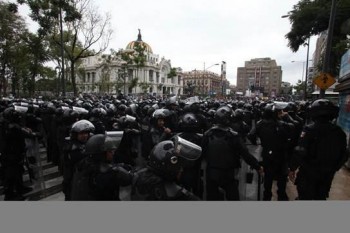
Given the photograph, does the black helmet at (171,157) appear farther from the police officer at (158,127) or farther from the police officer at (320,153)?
the police officer at (158,127)

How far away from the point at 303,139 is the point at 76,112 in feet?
14.0

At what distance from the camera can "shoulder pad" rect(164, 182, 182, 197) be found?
2381 millimetres

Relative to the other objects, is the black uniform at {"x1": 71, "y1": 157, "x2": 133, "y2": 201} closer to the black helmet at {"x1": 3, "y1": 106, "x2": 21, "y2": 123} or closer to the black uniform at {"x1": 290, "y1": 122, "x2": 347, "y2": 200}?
the black uniform at {"x1": 290, "y1": 122, "x2": 347, "y2": 200}

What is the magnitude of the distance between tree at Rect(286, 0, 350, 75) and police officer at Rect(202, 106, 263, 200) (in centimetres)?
2653

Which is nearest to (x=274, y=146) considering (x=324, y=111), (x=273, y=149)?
(x=273, y=149)

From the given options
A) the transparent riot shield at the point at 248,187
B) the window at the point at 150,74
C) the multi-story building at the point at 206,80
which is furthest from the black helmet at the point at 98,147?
the multi-story building at the point at 206,80

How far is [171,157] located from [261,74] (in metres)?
153

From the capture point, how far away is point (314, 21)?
102 feet

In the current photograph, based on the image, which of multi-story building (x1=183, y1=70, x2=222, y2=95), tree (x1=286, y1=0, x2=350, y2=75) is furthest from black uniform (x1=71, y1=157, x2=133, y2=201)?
multi-story building (x1=183, y1=70, x2=222, y2=95)

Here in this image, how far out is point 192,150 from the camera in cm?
267

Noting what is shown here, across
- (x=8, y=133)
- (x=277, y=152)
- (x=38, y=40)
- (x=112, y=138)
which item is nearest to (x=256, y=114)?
(x=277, y=152)

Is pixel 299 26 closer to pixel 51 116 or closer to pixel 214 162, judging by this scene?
pixel 51 116

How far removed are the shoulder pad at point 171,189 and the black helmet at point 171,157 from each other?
0.06 m

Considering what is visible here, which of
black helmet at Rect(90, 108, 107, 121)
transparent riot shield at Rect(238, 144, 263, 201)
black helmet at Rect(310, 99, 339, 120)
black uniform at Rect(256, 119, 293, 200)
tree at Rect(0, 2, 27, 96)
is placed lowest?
transparent riot shield at Rect(238, 144, 263, 201)
